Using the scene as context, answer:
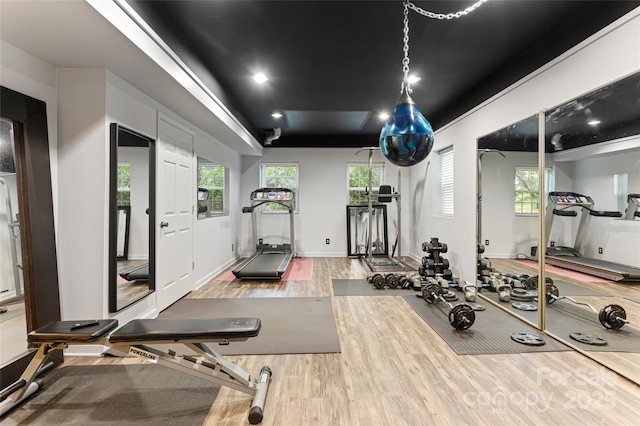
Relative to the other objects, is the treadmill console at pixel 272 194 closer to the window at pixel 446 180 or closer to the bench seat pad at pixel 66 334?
the window at pixel 446 180

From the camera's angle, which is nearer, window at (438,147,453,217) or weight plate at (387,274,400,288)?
weight plate at (387,274,400,288)

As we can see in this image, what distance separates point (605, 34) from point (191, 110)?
3.94 m

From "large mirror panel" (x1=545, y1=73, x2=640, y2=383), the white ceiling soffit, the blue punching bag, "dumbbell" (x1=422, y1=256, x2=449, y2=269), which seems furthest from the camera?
"dumbbell" (x1=422, y1=256, x2=449, y2=269)

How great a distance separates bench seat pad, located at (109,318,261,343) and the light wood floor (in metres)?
0.48

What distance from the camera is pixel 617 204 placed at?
7.86 feet

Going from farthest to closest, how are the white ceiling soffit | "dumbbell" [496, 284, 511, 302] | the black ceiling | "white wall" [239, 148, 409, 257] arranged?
"white wall" [239, 148, 409, 257], "dumbbell" [496, 284, 511, 302], the black ceiling, the white ceiling soffit

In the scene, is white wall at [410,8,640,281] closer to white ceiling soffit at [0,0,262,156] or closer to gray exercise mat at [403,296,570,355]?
gray exercise mat at [403,296,570,355]

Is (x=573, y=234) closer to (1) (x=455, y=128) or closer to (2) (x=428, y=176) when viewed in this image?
(1) (x=455, y=128)

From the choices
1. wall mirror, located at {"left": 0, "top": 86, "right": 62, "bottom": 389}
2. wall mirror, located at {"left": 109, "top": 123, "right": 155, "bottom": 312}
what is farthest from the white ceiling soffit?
wall mirror, located at {"left": 109, "top": 123, "right": 155, "bottom": 312}

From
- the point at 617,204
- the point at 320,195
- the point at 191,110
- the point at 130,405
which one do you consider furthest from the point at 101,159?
the point at 320,195

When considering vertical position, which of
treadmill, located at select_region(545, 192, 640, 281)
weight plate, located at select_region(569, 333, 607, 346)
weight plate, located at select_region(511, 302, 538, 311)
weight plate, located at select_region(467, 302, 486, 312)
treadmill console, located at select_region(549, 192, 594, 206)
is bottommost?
weight plate, located at select_region(467, 302, 486, 312)

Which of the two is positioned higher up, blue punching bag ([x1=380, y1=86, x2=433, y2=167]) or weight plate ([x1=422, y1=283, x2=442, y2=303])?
blue punching bag ([x1=380, y1=86, x2=433, y2=167])

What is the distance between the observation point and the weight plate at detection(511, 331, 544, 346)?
8.35 ft

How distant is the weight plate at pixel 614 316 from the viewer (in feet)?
8.28
